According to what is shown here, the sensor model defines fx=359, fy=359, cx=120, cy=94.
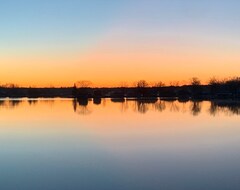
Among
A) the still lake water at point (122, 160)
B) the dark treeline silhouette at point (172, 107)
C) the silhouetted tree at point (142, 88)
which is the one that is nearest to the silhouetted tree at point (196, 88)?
the silhouetted tree at point (142, 88)

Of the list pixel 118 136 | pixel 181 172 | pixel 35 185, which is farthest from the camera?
pixel 118 136

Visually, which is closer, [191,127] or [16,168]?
[16,168]

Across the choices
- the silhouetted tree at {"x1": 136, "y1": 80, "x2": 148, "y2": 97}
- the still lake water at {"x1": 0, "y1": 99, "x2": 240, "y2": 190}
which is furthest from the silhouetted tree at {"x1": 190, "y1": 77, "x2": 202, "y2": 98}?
the still lake water at {"x1": 0, "y1": 99, "x2": 240, "y2": 190}

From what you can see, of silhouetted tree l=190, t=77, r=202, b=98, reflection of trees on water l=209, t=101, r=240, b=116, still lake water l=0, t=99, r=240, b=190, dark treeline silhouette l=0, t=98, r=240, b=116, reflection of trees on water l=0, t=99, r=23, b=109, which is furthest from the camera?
silhouetted tree l=190, t=77, r=202, b=98

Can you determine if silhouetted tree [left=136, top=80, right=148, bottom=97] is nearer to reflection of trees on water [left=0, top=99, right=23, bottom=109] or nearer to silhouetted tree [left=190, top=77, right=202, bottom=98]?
silhouetted tree [left=190, top=77, right=202, bottom=98]

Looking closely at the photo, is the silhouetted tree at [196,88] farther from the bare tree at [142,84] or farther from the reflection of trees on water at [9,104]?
the reflection of trees on water at [9,104]

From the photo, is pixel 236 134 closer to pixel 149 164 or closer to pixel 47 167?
pixel 149 164

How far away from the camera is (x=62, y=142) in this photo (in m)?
12.2

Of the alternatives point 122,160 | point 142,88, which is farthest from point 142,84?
point 122,160

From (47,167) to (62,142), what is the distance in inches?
156

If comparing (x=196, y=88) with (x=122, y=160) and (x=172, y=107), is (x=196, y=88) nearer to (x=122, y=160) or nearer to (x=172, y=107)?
(x=172, y=107)

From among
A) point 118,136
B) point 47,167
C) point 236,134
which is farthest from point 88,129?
point 47,167

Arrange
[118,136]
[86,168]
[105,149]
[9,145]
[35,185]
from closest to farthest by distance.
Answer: [35,185], [86,168], [105,149], [9,145], [118,136]

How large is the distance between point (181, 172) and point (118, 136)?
5995 millimetres
